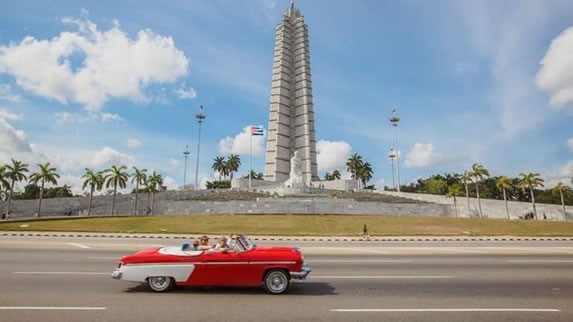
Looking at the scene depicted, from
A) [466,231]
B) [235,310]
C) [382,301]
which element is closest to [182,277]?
[235,310]

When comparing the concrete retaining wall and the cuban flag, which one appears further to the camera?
the cuban flag

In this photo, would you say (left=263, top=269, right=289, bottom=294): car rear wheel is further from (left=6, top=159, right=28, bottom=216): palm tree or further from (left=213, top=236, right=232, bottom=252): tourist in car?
(left=6, top=159, right=28, bottom=216): palm tree

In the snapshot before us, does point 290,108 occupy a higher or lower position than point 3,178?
higher

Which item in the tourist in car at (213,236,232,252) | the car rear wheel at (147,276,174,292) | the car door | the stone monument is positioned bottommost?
the car rear wheel at (147,276,174,292)

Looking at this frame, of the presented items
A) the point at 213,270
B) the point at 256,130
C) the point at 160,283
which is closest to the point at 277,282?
the point at 213,270

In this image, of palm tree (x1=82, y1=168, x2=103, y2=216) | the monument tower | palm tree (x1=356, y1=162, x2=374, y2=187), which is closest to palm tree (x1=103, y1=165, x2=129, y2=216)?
palm tree (x1=82, y1=168, x2=103, y2=216)

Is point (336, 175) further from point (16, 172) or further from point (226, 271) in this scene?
point (226, 271)

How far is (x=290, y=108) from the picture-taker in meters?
94.7

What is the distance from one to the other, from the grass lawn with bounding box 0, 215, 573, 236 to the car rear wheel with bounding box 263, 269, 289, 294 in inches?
975

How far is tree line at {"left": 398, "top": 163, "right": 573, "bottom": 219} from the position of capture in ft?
191

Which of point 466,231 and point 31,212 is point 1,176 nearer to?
point 31,212

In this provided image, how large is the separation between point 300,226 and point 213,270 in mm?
31642

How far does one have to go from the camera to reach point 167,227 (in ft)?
125

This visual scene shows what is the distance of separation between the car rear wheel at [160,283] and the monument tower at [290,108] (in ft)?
253
